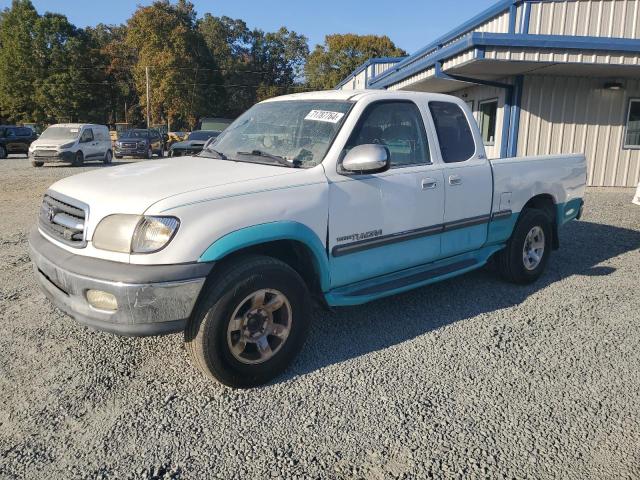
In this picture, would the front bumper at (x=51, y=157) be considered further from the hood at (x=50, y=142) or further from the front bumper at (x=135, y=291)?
the front bumper at (x=135, y=291)

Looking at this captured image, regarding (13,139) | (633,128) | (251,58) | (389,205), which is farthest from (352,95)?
(251,58)

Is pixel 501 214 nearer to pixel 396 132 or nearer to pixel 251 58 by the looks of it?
pixel 396 132

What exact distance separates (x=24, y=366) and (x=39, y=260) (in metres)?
0.76

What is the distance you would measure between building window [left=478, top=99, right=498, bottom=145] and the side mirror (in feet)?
37.8

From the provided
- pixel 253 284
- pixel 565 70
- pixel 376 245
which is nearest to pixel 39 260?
pixel 253 284

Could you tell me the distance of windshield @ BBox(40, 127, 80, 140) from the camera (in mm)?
19875

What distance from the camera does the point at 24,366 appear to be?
11.4 feet

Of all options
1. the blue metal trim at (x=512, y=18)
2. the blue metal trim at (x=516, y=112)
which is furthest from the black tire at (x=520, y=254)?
the blue metal trim at (x=512, y=18)

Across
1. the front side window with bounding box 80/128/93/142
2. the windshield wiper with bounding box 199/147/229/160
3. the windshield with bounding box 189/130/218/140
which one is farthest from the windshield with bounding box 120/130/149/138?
the windshield wiper with bounding box 199/147/229/160

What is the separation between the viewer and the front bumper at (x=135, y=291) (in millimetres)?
2797

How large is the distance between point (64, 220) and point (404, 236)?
245cm

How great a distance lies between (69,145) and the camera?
19.5 metres

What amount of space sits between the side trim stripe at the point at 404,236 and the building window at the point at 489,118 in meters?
10.3

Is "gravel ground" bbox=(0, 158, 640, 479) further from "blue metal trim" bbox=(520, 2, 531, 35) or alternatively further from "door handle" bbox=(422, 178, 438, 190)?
"blue metal trim" bbox=(520, 2, 531, 35)
